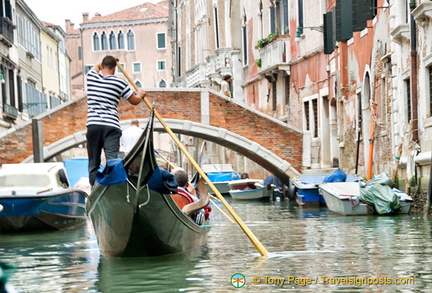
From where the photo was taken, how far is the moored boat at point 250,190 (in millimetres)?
18703

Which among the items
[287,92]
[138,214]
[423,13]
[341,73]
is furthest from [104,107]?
[287,92]

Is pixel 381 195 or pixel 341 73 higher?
pixel 341 73

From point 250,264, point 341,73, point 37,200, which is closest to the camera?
point 250,264

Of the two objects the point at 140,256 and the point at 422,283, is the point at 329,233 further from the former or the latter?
the point at 422,283

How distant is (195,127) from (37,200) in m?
6.14

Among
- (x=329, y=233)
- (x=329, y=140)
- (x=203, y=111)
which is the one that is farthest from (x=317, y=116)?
(x=329, y=233)

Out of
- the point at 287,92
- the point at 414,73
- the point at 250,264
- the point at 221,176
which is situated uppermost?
the point at 287,92

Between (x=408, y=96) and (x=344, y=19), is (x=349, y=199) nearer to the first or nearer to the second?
(x=408, y=96)

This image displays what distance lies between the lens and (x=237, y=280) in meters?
5.28

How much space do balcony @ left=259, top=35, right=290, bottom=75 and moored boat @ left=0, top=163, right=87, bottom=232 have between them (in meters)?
7.61

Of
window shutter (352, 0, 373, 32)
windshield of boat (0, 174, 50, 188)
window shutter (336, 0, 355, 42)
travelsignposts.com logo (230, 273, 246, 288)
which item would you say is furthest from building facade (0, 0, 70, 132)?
travelsignposts.com logo (230, 273, 246, 288)

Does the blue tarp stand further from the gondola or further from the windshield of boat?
the gondola

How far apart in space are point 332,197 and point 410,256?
18.3ft

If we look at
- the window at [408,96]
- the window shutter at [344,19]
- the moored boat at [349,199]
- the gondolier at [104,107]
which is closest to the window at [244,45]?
the window shutter at [344,19]
